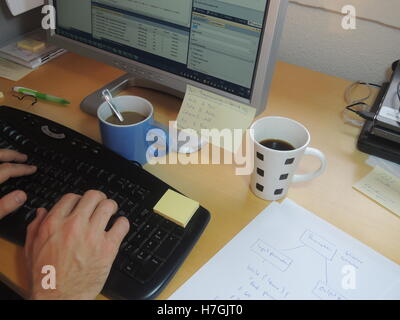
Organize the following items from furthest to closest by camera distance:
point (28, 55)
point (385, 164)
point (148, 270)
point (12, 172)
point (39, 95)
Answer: point (28, 55) < point (39, 95) < point (385, 164) < point (12, 172) < point (148, 270)

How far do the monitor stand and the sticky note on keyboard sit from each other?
159mm

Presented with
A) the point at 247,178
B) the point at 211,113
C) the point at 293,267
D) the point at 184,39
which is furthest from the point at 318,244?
the point at 184,39

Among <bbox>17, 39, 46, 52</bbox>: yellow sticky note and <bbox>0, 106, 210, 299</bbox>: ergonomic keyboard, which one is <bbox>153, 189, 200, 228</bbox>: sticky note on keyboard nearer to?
<bbox>0, 106, 210, 299</bbox>: ergonomic keyboard

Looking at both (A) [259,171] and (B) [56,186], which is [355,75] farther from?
(B) [56,186]

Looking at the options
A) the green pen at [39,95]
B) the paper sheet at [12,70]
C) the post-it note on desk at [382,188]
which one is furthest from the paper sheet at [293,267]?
the paper sheet at [12,70]

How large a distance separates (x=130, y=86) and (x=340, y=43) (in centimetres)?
53

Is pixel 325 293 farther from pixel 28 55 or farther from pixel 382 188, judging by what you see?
pixel 28 55

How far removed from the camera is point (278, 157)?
1.96 ft

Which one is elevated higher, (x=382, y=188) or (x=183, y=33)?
(x=183, y=33)

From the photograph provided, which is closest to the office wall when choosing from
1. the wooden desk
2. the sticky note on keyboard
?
the wooden desk

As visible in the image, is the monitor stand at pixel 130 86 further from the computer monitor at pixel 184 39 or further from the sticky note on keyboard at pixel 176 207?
the sticky note on keyboard at pixel 176 207

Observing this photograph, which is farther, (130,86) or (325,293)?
(130,86)

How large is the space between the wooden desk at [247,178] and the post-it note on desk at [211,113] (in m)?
0.08

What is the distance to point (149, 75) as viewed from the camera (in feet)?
2.54
